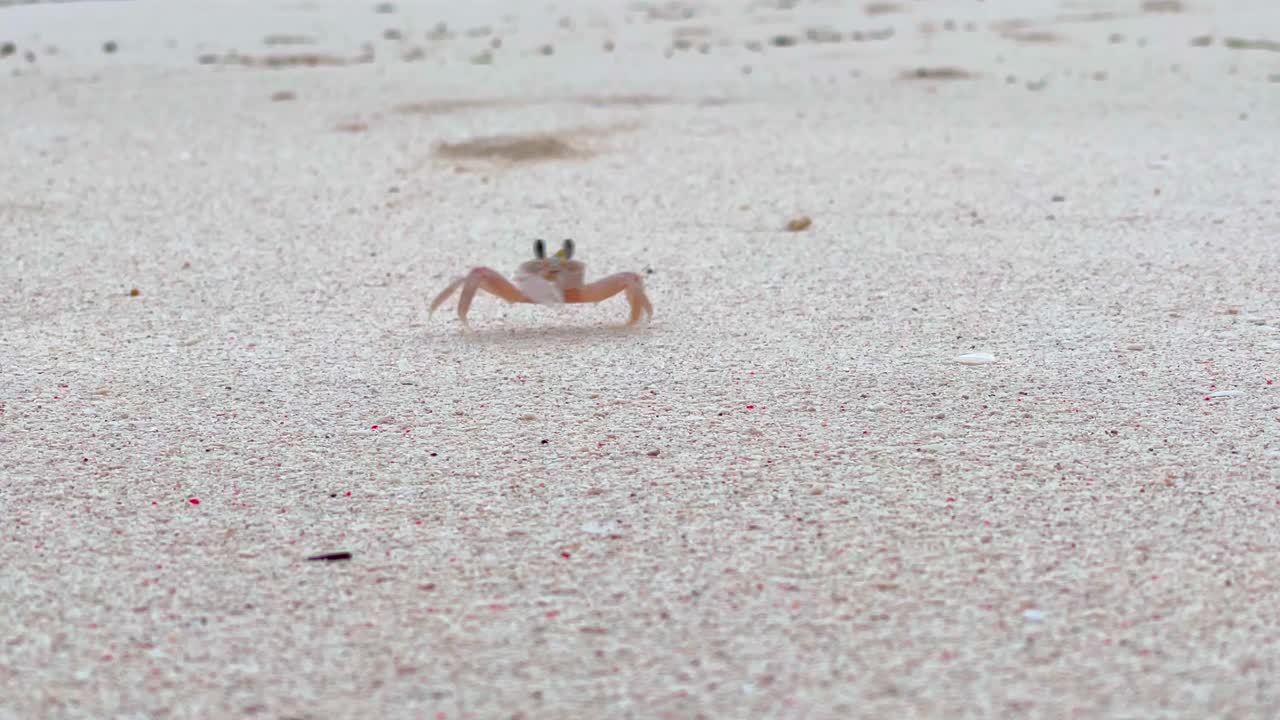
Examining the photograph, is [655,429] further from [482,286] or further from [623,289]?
[482,286]

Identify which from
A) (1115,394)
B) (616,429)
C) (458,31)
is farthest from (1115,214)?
(458,31)

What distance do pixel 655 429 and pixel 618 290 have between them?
3.60ft

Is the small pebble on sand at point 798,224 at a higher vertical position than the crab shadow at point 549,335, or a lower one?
higher

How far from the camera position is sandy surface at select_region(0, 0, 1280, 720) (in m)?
2.37

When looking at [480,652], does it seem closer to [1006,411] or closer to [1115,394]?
[1006,411]

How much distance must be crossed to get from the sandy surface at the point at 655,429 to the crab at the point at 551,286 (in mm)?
128

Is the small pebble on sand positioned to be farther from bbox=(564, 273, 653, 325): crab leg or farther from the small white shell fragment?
the small white shell fragment

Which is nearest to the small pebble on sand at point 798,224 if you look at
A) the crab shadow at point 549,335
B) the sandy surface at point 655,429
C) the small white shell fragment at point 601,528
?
the sandy surface at point 655,429

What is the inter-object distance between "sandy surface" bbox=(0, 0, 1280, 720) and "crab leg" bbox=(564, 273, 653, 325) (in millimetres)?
102

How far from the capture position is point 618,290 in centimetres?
451

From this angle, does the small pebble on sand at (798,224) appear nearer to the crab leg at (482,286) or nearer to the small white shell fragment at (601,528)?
the crab leg at (482,286)

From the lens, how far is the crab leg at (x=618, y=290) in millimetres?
4457

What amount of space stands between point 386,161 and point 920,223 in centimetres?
333

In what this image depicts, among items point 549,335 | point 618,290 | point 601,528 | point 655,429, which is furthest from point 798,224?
point 601,528
